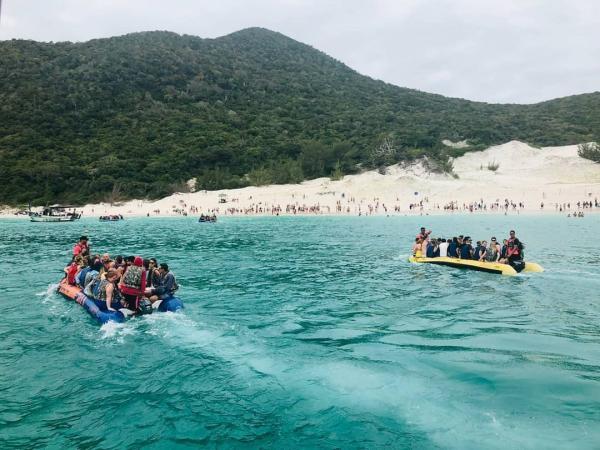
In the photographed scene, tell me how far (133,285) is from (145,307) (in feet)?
2.98

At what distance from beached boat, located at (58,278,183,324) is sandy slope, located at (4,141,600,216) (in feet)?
167

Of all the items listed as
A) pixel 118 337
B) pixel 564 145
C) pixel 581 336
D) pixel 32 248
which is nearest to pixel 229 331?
pixel 118 337

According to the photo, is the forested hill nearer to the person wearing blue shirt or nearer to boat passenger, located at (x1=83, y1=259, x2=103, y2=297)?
the person wearing blue shirt

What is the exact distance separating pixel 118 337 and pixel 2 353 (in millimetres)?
2374

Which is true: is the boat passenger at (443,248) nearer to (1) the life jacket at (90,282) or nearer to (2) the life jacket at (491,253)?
(2) the life jacket at (491,253)

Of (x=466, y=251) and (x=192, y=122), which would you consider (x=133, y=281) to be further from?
(x=192, y=122)

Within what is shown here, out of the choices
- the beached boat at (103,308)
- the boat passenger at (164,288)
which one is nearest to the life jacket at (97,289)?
the beached boat at (103,308)

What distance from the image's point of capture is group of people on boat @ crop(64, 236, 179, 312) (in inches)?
465

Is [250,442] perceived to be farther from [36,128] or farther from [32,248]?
[36,128]

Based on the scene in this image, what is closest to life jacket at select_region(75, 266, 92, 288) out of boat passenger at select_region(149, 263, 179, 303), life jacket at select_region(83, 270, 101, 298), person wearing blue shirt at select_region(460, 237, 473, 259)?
life jacket at select_region(83, 270, 101, 298)

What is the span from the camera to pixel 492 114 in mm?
111500

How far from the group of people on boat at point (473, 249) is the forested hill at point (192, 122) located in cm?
5588

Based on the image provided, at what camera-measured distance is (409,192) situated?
2704 inches

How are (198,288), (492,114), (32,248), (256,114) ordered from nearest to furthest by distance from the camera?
(198,288) → (32,248) → (256,114) → (492,114)
